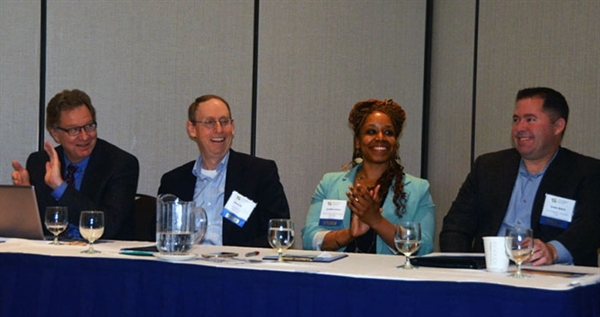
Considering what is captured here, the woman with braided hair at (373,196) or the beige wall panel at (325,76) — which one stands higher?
the beige wall panel at (325,76)

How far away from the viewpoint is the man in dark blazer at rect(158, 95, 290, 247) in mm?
4258

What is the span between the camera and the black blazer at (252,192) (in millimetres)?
4199

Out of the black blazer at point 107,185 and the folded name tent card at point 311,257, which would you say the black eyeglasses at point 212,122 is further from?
the folded name tent card at point 311,257

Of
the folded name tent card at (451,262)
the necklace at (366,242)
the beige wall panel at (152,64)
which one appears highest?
the beige wall panel at (152,64)

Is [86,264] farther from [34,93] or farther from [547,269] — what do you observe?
[34,93]

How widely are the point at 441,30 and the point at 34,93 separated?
268 cm

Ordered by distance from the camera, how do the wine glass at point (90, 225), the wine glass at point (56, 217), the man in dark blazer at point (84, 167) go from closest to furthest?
the wine glass at point (90, 225)
the wine glass at point (56, 217)
the man in dark blazer at point (84, 167)

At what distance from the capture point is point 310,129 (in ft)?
18.7

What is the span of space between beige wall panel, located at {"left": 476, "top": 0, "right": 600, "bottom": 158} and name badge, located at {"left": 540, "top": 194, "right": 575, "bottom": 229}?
1.09 meters

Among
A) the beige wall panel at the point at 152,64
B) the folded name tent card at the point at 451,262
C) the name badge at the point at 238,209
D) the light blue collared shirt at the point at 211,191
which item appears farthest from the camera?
the beige wall panel at the point at 152,64

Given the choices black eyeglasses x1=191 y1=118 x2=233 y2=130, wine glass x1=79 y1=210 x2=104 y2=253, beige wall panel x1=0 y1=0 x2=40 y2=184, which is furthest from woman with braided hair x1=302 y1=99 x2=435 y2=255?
beige wall panel x1=0 y1=0 x2=40 y2=184

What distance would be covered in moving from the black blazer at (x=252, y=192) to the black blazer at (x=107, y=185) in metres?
0.25

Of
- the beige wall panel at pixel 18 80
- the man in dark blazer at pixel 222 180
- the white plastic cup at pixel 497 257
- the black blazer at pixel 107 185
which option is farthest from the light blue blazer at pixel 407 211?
the beige wall panel at pixel 18 80

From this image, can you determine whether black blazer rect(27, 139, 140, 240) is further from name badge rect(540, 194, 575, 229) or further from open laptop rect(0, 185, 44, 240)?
name badge rect(540, 194, 575, 229)
